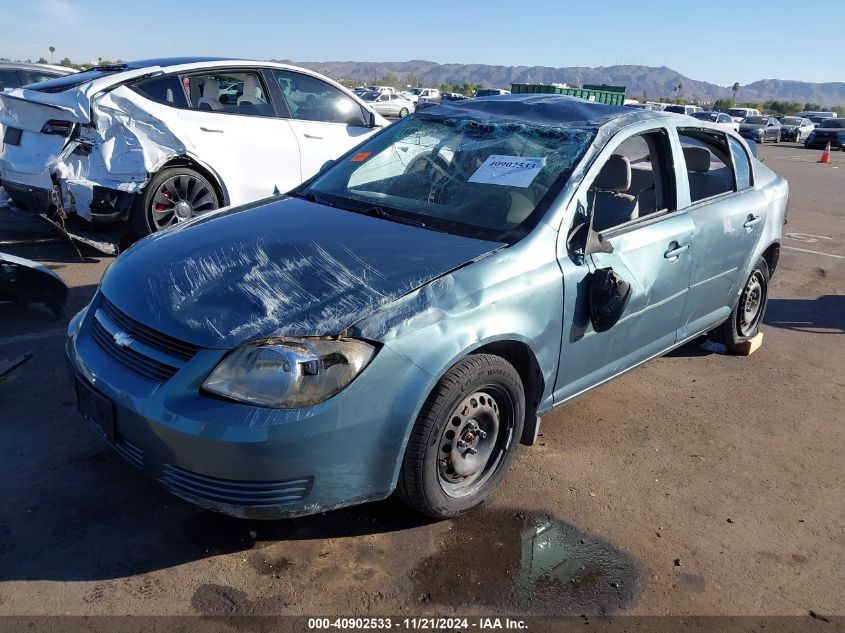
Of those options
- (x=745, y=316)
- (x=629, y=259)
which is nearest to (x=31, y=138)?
(x=629, y=259)

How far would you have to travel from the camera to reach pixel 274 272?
2811mm

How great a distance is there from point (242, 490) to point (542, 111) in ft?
8.44

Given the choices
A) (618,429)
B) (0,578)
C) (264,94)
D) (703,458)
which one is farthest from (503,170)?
(264,94)

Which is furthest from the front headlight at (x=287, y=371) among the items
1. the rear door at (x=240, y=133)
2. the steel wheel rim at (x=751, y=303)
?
the rear door at (x=240, y=133)

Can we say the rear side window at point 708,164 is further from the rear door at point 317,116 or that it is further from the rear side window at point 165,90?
the rear side window at point 165,90

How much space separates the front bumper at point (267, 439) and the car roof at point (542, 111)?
1859 millimetres

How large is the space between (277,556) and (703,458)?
228 centimetres

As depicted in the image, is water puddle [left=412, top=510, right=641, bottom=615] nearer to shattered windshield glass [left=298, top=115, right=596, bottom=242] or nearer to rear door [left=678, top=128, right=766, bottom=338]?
shattered windshield glass [left=298, top=115, right=596, bottom=242]

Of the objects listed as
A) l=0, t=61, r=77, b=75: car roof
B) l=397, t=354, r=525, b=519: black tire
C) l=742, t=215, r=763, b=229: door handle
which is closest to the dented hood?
l=397, t=354, r=525, b=519: black tire

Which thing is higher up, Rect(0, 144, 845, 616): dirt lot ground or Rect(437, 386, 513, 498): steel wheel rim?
Rect(437, 386, 513, 498): steel wheel rim

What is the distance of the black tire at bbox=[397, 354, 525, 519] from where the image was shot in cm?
266

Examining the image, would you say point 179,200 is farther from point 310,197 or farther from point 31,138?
point 310,197

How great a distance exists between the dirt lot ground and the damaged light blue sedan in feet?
0.94

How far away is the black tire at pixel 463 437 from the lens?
2.66m
